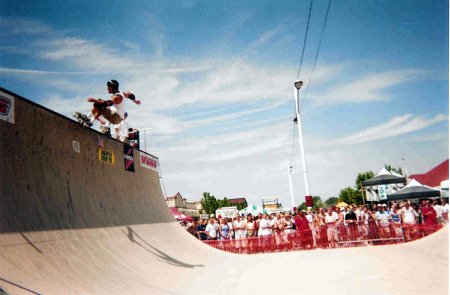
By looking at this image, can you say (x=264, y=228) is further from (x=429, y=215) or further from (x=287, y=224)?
(x=429, y=215)

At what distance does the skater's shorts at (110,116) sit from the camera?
274 inches

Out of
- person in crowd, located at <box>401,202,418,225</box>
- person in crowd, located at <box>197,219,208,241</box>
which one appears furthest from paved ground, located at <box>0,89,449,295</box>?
person in crowd, located at <box>197,219,208,241</box>

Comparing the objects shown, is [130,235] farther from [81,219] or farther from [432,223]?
[432,223]

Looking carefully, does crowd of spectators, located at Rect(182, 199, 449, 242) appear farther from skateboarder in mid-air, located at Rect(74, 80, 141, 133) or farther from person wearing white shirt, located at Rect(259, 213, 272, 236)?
skateboarder in mid-air, located at Rect(74, 80, 141, 133)

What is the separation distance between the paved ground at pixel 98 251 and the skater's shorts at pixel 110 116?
53 centimetres

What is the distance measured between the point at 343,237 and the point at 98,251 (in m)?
7.76

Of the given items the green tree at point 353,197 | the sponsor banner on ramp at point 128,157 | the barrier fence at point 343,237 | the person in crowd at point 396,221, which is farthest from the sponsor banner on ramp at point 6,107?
the green tree at point 353,197

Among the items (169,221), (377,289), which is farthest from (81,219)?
(377,289)

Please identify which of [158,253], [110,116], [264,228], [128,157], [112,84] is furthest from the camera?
[264,228]

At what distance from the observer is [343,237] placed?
383 inches

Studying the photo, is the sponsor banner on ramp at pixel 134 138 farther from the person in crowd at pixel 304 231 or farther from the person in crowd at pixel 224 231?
the person in crowd at pixel 304 231

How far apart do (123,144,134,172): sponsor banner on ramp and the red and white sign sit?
2.41 feet

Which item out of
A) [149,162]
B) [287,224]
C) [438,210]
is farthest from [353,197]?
[149,162]

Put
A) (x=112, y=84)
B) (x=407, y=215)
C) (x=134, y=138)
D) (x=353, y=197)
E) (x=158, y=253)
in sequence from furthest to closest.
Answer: (x=353, y=197) < (x=407, y=215) < (x=134, y=138) < (x=112, y=84) < (x=158, y=253)
